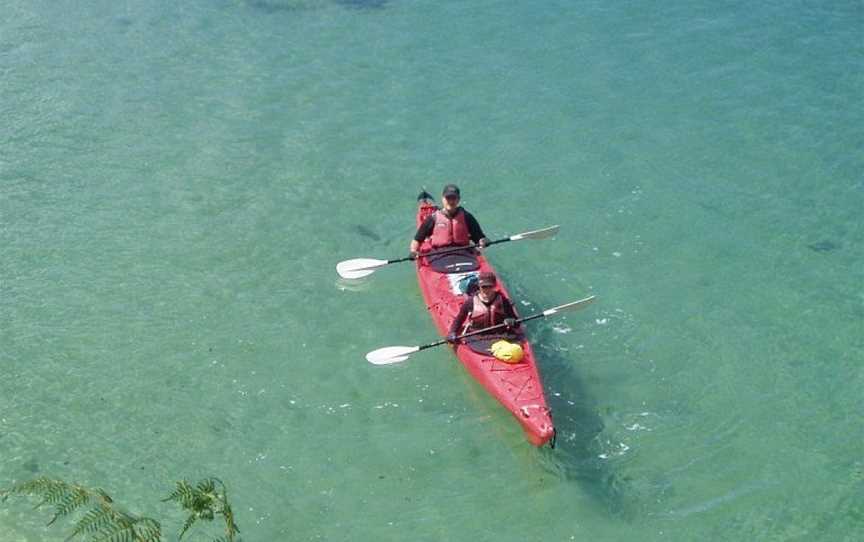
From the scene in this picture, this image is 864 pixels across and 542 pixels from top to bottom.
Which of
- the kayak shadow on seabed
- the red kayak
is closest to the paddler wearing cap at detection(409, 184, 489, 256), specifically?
the red kayak

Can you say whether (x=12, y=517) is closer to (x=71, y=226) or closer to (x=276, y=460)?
(x=276, y=460)

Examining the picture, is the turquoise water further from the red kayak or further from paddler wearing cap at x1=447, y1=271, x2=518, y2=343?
paddler wearing cap at x1=447, y1=271, x2=518, y2=343

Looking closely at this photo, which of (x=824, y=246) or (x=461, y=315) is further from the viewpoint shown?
(x=824, y=246)

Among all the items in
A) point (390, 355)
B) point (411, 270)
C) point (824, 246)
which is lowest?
point (824, 246)

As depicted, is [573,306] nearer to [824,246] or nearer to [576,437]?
[576,437]

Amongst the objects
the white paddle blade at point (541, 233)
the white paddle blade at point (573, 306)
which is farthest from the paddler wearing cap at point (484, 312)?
the white paddle blade at point (541, 233)

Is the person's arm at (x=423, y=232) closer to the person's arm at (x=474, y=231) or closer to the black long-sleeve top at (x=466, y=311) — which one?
the person's arm at (x=474, y=231)

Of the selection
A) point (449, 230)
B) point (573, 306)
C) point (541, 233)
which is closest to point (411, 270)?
point (449, 230)
